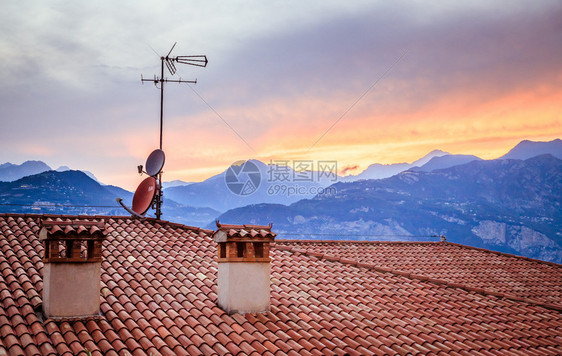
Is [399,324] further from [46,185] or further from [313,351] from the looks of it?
[46,185]

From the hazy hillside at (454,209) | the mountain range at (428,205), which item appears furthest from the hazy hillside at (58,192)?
the hazy hillside at (454,209)

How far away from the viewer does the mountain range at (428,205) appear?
90688 mm

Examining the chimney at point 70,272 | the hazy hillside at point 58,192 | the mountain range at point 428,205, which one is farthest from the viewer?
the mountain range at point 428,205

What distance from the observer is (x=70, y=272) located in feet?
27.5

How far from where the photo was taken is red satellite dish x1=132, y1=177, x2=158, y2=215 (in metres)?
13.7

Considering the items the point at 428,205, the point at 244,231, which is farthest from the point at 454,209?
the point at 244,231

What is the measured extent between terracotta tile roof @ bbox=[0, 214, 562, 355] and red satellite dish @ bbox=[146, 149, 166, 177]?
165cm

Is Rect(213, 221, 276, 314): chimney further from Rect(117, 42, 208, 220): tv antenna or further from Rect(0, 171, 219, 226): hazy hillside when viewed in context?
Rect(0, 171, 219, 226): hazy hillside

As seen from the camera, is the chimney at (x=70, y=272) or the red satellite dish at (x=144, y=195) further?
the red satellite dish at (x=144, y=195)

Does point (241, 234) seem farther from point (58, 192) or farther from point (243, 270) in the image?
point (58, 192)

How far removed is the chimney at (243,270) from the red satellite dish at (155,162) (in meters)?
5.13

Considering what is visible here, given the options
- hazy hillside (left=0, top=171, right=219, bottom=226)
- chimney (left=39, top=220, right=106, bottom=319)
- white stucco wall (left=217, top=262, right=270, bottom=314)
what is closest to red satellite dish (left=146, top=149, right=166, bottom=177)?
white stucco wall (left=217, top=262, right=270, bottom=314)

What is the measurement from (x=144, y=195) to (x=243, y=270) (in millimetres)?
5408

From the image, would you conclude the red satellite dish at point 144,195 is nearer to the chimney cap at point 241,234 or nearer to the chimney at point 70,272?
the chimney cap at point 241,234
